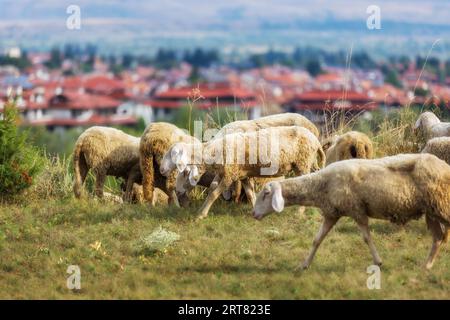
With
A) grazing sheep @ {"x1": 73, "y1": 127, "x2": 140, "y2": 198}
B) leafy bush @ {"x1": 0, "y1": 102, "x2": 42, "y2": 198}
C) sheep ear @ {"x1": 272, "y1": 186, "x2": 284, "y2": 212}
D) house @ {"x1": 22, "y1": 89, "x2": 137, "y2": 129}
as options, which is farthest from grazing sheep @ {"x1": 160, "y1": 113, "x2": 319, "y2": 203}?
house @ {"x1": 22, "y1": 89, "x2": 137, "y2": 129}

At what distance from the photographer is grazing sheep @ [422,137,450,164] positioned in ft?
48.5

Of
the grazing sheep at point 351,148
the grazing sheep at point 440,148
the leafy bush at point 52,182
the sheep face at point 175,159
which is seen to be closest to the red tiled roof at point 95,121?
the leafy bush at point 52,182

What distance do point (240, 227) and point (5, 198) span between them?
14.2 ft

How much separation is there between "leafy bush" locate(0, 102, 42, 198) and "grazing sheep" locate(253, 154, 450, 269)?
5.33m

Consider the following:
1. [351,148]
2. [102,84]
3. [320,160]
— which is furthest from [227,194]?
[102,84]

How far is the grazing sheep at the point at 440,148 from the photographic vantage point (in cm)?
1479

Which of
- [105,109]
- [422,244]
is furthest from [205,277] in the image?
[105,109]

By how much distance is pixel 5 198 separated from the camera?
54.2ft

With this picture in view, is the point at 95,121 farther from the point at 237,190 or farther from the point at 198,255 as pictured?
the point at 198,255

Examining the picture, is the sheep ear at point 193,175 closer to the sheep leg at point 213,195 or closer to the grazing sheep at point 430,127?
the sheep leg at point 213,195

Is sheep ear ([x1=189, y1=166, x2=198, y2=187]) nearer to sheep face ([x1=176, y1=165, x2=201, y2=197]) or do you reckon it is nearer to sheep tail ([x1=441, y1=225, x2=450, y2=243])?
sheep face ([x1=176, y1=165, x2=201, y2=197])

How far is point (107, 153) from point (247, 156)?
268 centimetres

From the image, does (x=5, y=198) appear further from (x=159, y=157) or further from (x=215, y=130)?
(x=215, y=130)

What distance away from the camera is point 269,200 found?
1278 cm
